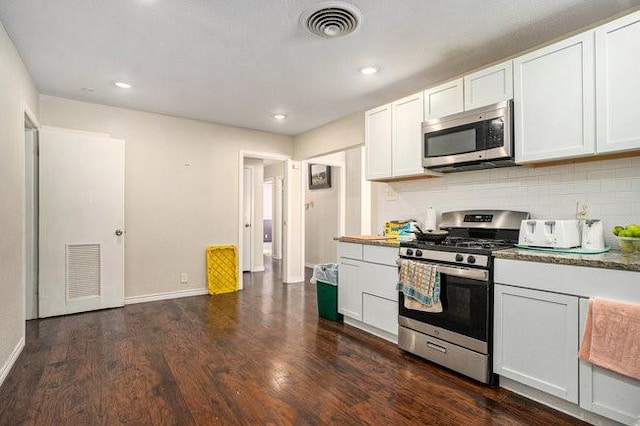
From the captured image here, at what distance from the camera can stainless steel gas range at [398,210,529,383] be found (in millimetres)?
2207

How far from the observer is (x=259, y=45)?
2.63 meters

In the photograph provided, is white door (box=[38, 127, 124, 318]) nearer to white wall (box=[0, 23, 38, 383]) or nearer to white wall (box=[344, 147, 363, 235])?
white wall (box=[0, 23, 38, 383])

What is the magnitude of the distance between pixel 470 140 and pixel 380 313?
161 centimetres

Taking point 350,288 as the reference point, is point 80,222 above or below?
above

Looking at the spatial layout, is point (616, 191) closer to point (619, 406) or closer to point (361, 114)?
point (619, 406)

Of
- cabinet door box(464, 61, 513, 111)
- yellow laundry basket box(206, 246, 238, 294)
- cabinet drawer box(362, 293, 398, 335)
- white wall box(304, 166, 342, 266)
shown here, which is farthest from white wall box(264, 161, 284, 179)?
cabinet door box(464, 61, 513, 111)

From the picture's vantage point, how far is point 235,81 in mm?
3350

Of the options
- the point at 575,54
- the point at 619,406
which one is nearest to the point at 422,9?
the point at 575,54

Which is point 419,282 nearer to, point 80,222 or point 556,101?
point 556,101

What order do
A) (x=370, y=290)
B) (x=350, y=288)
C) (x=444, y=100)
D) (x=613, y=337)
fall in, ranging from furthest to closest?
(x=350, y=288) → (x=370, y=290) → (x=444, y=100) → (x=613, y=337)

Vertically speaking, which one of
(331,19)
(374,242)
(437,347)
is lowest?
(437,347)

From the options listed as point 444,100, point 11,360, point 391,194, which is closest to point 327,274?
point 391,194

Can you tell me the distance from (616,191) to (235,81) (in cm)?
315

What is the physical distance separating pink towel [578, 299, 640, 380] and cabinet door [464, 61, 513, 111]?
4.93ft
